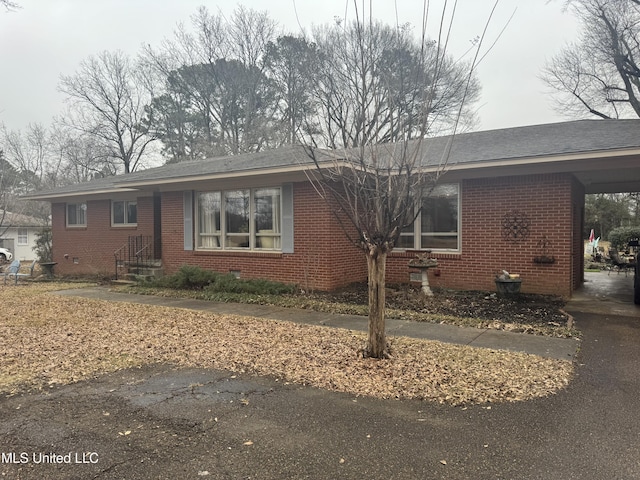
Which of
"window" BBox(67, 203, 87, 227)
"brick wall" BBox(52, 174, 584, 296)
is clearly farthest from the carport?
"window" BBox(67, 203, 87, 227)

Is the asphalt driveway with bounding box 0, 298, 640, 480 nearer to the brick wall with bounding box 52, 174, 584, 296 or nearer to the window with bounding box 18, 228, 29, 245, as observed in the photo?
the brick wall with bounding box 52, 174, 584, 296

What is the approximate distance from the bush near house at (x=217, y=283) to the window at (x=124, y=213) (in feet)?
14.6

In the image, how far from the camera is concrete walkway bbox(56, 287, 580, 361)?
5.70 meters

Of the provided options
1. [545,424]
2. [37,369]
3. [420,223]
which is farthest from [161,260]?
[545,424]

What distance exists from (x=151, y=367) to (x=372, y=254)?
2.92 meters

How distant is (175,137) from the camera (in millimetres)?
32594

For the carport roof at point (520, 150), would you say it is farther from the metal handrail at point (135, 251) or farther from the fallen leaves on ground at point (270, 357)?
the fallen leaves on ground at point (270, 357)

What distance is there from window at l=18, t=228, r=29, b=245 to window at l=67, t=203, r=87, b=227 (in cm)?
1745

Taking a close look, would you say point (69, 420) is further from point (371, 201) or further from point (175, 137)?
point (175, 137)

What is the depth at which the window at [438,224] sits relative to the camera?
10.5 m

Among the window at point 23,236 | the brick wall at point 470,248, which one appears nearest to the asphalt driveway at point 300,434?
the brick wall at point 470,248

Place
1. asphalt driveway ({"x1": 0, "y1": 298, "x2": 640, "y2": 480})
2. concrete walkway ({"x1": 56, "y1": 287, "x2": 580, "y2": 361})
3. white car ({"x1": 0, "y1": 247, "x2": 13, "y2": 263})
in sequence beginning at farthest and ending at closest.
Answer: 1. white car ({"x1": 0, "y1": 247, "x2": 13, "y2": 263})
2. concrete walkway ({"x1": 56, "y1": 287, "x2": 580, "y2": 361})
3. asphalt driveway ({"x1": 0, "y1": 298, "x2": 640, "y2": 480})

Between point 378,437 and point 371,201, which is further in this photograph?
point 371,201

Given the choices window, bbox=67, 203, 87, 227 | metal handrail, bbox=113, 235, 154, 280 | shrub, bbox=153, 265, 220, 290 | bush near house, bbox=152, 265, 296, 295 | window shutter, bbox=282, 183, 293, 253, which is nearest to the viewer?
bush near house, bbox=152, 265, 296, 295
